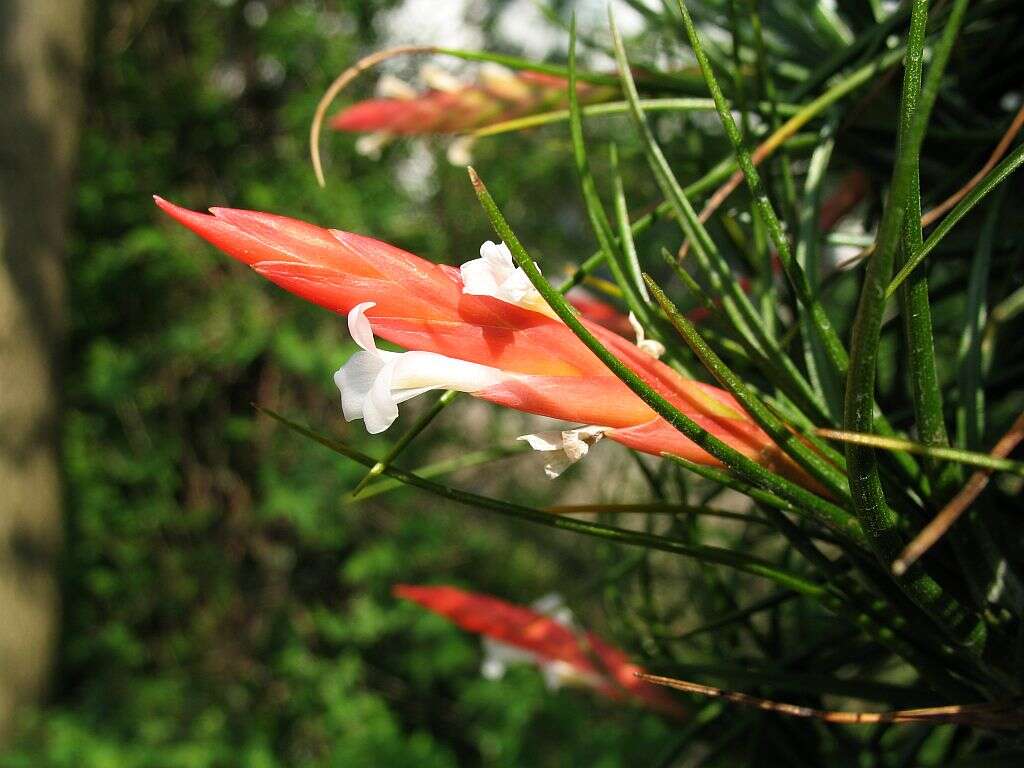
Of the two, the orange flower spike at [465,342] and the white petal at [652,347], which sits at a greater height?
the white petal at [652,347]

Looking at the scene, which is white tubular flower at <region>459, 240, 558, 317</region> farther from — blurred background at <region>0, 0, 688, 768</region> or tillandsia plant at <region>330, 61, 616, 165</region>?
blurred background at <region>0, 0, 688, 768</region>

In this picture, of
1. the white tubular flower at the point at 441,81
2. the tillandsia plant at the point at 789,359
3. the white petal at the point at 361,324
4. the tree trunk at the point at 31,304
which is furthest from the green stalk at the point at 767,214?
the tree trunk at the point at 31,304

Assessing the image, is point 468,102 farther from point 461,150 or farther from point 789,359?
point 789,359

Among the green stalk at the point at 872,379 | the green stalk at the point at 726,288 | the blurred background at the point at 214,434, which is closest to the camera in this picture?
the green stalk at the point at 872,379

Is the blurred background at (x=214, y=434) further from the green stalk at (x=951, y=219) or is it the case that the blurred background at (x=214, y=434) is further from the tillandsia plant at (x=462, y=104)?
the green stalk at (x=951, y=219)

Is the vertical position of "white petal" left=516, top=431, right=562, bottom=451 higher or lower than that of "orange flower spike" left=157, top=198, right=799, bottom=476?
lower

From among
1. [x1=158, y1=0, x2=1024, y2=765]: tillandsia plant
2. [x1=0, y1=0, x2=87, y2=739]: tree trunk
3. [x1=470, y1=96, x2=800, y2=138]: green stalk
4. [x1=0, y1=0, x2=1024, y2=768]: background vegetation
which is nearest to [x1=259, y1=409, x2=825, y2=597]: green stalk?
[x1=158, y1=0, x2=1024, y2=765]: tillandsia plant

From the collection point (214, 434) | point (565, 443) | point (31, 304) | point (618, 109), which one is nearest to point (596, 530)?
point (565, 443)
